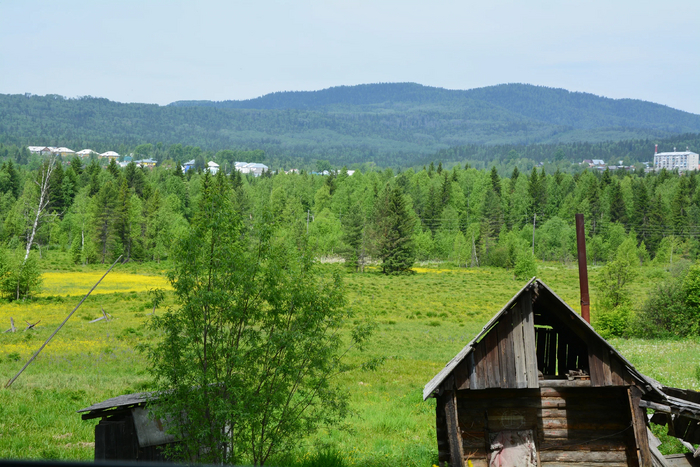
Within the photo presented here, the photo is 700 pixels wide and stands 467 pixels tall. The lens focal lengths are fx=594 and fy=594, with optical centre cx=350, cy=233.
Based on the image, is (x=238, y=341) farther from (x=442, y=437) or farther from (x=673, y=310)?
(x=673, y=310)

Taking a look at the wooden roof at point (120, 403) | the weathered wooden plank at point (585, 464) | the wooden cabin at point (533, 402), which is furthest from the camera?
the weathered wooden plank at point (585, 464)

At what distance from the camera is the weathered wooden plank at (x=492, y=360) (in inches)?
493

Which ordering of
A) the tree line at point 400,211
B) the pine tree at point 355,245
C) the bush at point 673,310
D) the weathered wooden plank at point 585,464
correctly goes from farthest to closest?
the tree line at point 400,211
the pine tree at point 355,245
the bush at point 673,310
the weathered wooden plank at point 585,464

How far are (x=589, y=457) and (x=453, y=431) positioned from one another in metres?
3.29

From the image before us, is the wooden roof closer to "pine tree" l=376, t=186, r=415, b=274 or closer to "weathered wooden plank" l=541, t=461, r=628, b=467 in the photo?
"weathered wooden plank" l=541, t=461, r=628, b=467

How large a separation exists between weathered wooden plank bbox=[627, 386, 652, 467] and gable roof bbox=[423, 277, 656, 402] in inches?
10.4

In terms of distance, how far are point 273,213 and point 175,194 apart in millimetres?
113249

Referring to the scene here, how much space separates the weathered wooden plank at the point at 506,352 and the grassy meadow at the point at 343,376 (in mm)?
2894

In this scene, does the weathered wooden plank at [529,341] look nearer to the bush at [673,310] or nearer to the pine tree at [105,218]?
the bush at [673,310]

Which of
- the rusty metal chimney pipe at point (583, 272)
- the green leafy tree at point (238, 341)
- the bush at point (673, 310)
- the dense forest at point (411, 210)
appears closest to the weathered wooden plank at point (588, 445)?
the rusty metal chimney pipe at point (583, 272)

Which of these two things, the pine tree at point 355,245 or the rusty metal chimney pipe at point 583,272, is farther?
the pine tree at point 355,245

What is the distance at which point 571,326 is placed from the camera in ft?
42.8

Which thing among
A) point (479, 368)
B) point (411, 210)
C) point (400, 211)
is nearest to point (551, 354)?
point (479, 368)

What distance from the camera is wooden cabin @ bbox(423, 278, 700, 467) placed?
1247cm
